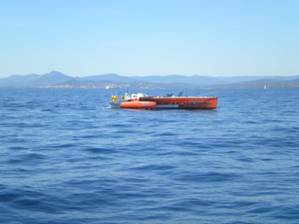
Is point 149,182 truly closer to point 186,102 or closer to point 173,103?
point 186,102

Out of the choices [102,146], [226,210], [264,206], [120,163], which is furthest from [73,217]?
[102,146]

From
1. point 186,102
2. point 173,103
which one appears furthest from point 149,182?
point 173,103

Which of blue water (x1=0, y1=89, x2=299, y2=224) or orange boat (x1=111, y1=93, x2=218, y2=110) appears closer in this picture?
blue water (x1=0, y1=89, x2=299, y2=224)

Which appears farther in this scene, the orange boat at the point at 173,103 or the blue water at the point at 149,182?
the orange boat at the point at 173,103

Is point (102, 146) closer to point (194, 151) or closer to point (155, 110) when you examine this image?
point (194, 151)

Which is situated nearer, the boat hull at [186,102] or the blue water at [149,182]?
the blue water at [149,182]

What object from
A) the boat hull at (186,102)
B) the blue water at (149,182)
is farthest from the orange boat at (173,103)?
the blue water at (149,182)

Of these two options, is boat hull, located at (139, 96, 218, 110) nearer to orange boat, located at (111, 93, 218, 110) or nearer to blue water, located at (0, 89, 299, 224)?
orange boat, located at (111, 93, 218, 110)

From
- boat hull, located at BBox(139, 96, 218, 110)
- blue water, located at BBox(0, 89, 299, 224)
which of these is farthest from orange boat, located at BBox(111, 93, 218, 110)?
blue water, located at BBox(0, 89, 299, 224)

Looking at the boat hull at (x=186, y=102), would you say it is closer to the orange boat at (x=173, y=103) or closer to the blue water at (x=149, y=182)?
the orange boat at (x=173, y=103)

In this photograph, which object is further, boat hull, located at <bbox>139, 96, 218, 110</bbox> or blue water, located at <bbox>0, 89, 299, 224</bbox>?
boat hull, located at <bbox>139, 96, 218, 110</bbox>

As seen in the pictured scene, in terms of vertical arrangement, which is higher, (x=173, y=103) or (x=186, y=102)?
(x=186, y=102)

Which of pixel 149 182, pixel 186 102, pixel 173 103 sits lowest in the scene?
pixel 149 182

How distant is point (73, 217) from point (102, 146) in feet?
48.2
